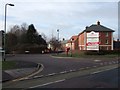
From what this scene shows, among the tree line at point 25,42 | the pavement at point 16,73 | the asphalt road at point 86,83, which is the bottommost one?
the asphalt road at point 86,83

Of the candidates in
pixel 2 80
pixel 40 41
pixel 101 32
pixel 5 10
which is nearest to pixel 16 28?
pixel 40 41

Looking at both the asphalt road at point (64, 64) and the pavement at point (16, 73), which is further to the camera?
the asphalt road at point (64, 64)

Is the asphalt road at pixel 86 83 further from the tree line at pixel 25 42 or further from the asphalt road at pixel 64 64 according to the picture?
the tree line at pixel 25 42

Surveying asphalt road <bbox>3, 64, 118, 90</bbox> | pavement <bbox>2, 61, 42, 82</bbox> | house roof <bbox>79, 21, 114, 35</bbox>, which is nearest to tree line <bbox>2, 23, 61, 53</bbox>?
house roof <bbox>79, 21, 114, 35</bbox>

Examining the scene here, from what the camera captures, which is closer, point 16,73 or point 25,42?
point 16,73

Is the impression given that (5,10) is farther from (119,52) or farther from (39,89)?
(119,52)

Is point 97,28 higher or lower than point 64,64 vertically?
higher

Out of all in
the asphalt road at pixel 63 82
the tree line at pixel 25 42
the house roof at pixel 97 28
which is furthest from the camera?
the house roof at pixel 97 28

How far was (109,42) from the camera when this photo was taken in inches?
3533

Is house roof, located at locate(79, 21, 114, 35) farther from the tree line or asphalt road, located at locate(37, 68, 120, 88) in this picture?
asphalt road, located at locate(37, 68, 120, 88)

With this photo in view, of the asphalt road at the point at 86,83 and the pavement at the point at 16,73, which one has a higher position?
the pavement at the point at 16,73

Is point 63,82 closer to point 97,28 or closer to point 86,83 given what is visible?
point 86,83

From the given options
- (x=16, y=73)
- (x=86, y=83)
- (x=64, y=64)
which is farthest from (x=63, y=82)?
(x=64, y=64)

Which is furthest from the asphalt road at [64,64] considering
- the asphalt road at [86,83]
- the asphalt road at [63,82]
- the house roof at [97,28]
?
the house roof at [97,28]
